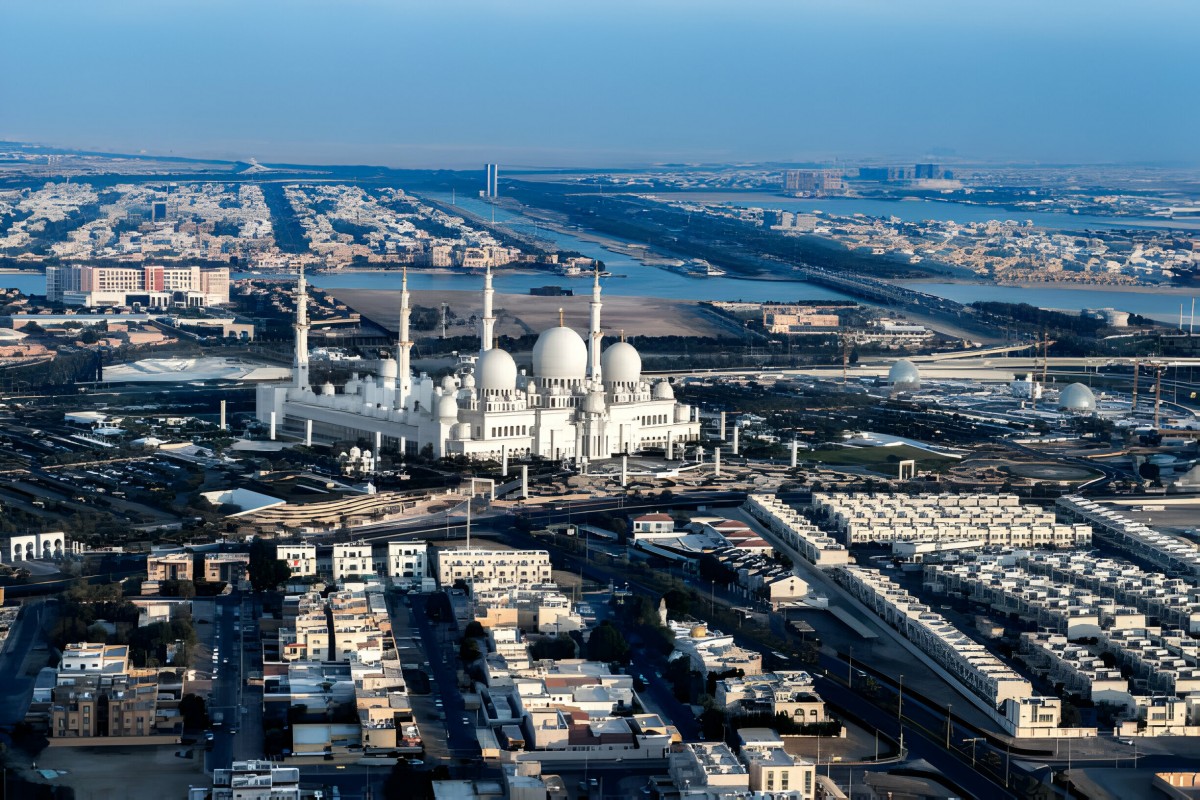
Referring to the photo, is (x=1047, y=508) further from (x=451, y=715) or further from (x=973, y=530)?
(x=451, y=715)

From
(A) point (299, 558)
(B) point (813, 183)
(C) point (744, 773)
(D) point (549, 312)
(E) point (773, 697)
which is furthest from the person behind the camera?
(B) point (813, 183)

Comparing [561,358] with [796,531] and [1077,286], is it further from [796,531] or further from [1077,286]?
[1077,286]

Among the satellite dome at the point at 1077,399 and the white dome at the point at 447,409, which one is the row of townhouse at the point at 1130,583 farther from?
the satellite dome at the point at 1077,399

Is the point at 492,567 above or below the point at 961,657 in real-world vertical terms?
below

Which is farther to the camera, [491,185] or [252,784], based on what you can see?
[491,185]

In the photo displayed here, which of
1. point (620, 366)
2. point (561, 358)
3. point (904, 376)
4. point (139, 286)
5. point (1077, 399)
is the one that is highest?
point (561, 358)

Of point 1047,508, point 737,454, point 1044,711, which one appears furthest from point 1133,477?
point 1044,711

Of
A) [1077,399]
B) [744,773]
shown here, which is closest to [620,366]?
[1077,399]

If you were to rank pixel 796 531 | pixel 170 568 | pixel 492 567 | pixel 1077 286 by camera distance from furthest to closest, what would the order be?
pixel 1077 286, pixel 796 531, pixel 492 567, pixel 170 568
